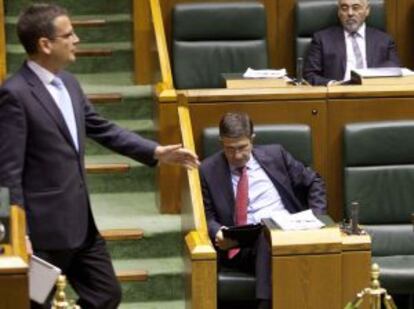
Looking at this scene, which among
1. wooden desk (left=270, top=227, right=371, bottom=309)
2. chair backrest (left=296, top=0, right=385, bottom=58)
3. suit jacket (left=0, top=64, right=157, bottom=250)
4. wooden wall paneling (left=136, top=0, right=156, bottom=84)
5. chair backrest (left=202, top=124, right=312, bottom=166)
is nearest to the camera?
suit jacket (left=0, top=64, right=157, bottom=250)

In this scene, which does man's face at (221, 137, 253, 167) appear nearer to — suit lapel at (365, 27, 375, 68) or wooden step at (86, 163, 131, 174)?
wooden step at (86, 163, 131, 174)

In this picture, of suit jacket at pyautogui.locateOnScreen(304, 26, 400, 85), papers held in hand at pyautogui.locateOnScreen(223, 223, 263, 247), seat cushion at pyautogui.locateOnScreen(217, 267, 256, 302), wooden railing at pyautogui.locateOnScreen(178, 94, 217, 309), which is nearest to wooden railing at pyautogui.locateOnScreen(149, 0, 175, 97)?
wooden railing at pyautogui.locateOnScreen(178, 94, 217, 309)

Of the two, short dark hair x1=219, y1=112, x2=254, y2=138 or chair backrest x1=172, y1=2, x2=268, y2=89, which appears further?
chair backrest x1=172, y1=2, x2=268, y2=89

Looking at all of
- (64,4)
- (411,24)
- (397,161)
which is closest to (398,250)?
(397,161)

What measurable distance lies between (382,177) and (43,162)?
146cm

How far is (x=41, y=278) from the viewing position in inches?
104

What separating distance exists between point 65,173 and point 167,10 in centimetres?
204

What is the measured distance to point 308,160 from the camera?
3902mm

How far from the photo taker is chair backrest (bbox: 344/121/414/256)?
3912 millimetres

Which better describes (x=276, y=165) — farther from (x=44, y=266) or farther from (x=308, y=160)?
(x=44, y=266)

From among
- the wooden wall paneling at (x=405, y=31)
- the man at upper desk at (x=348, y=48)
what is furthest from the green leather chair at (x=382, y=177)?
the wooden wall paneling at (x=405, y=31)

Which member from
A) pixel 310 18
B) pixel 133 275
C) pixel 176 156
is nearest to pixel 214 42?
pixel 310 18

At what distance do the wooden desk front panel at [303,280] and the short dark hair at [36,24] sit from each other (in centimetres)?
91

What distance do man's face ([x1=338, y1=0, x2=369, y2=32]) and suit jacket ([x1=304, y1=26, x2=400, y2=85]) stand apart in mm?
45
